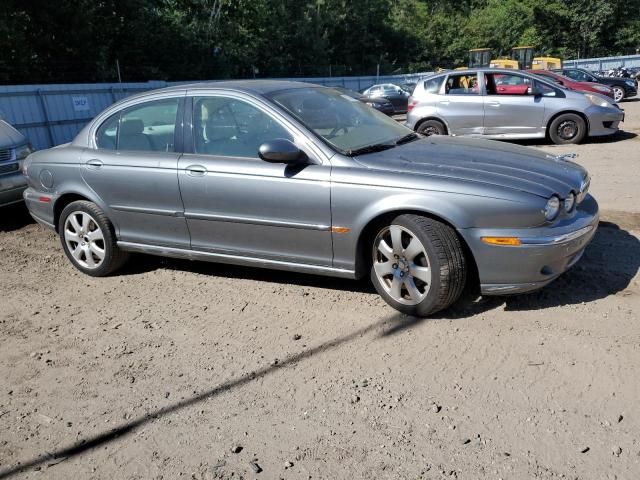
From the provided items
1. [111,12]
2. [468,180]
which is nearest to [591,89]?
[468,180]

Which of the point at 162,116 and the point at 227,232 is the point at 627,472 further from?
the point at 162,116

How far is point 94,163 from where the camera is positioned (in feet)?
17.1

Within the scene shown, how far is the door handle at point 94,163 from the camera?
5.18 m

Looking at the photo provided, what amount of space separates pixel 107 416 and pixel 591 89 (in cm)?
1785

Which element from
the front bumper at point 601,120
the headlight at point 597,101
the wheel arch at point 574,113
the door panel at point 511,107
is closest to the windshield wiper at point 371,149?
the door panel at point 511,107

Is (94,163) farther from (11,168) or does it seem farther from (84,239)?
(11,168)

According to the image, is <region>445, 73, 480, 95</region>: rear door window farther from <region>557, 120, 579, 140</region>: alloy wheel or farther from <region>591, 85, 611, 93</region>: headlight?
<region>591, 85, 611, 93</region>: headlight

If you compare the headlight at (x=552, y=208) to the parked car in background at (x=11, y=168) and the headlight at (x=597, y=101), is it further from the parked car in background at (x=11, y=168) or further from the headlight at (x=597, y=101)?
the headlight at (x=597, y=101)

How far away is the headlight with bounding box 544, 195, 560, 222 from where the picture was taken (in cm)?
384

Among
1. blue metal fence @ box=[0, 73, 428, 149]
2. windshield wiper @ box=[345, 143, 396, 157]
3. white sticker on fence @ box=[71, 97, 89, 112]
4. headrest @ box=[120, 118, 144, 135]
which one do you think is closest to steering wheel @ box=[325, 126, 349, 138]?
windshield wiper @ box=[345, 143, 396, 157]

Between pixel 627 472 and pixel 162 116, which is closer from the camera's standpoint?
pixel 627 472

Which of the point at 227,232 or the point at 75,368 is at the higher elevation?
the point at 227,232

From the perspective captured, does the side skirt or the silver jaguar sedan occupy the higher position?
the silver jaguar sedan

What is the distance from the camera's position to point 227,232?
4.66 m
